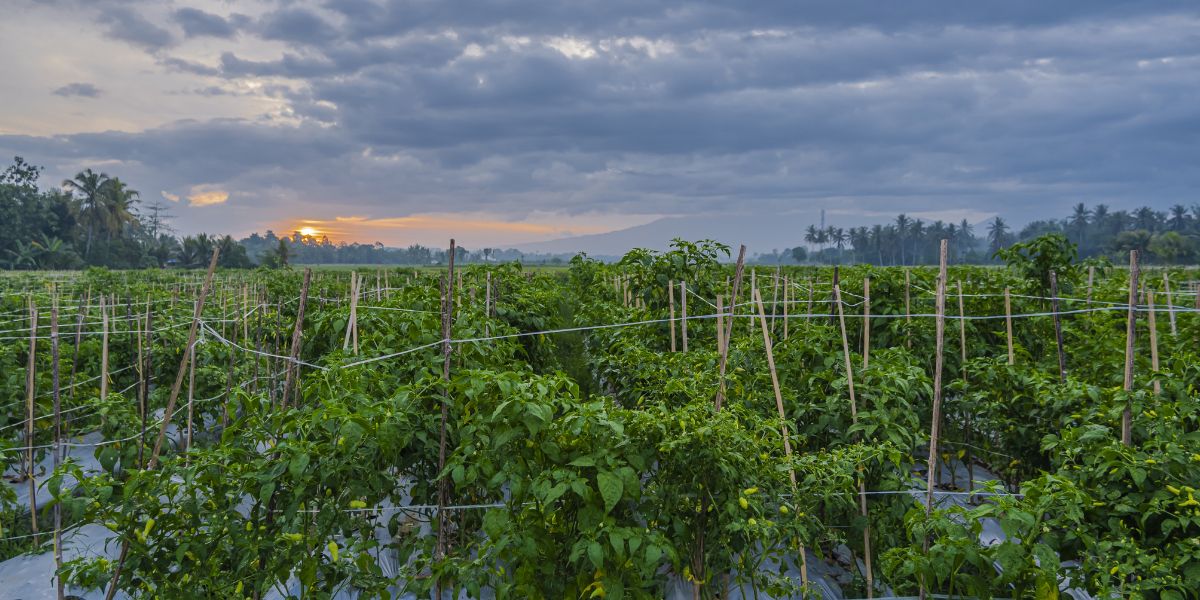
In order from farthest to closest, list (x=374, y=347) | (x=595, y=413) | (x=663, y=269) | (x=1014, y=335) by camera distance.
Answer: (x=663, y=269), (x=1014, y=335), (x=374, y=347), (x=595, y=413)

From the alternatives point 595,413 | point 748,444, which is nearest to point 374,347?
point 595,413

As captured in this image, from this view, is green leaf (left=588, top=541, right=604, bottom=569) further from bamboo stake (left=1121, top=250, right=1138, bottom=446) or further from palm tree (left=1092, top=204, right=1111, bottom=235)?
palm tree (left=1092, top=204, right=1111, bottom=235)

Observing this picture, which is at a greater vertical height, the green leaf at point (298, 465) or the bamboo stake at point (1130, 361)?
the bamboo stake at point (1130, 361)

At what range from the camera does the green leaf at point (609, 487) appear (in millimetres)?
3166

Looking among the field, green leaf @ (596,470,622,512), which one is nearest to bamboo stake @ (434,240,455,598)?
the field

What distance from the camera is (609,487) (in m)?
3.21

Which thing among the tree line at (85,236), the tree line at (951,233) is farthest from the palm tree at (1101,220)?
the tree line at (85,236)

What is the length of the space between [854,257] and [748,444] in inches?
5220

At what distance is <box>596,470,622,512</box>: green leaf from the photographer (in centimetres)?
317

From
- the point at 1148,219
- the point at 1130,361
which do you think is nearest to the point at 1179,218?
the point at 1148,219

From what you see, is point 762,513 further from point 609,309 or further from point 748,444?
point 609,309

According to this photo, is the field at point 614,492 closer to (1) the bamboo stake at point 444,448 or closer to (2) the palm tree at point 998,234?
(1) the bamboo stake at point 444,448

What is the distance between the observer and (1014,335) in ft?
24.6

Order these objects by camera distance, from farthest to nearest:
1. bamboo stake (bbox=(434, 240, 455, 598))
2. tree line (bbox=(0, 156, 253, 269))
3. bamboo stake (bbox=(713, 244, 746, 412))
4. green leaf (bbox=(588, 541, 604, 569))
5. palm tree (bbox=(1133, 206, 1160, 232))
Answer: palm tree (bbox=(1133, 206, 1160, 232))
tree line (bbox=(0, 156, 253, 269))
bamboo stake (bbox=(713, 244, 746, 412))
bamboo stake (bbox=(434, 240, 455, 598))
green leaf (bbox=(588, 541, 604, 569))
